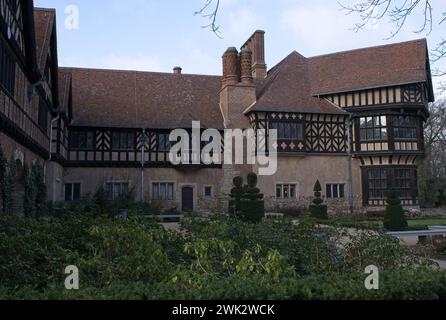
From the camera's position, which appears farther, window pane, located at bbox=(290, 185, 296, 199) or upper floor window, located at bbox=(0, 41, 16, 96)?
window pane, located at bbox=(290, 185, 296, 199)

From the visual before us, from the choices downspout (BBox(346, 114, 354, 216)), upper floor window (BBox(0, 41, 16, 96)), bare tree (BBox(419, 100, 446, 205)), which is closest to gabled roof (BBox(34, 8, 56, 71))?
upper floor window (BBox(0, 41, 16, 96))

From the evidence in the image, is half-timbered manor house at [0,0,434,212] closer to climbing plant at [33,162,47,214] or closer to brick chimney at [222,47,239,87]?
brick chimney at [222,47,239,87]

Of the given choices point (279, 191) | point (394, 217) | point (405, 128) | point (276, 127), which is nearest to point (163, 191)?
point (279, 191)

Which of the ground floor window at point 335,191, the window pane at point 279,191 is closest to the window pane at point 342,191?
the ground floor window at point 335,191

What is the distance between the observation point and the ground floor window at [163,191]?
26.1 meters

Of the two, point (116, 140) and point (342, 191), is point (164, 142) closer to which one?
point (116, 140)

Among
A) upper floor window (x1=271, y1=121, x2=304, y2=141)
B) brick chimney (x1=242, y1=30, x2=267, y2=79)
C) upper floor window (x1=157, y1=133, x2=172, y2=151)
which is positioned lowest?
upper floor window (x1=157, y1=133, x2=172, y2=151)

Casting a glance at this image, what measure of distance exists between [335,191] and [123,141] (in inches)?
521

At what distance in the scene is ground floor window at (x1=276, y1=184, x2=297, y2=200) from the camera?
26.6m

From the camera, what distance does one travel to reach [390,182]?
26.5m

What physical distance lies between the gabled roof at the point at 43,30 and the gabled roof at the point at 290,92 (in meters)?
11.9

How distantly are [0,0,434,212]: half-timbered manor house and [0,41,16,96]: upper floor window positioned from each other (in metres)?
10.9

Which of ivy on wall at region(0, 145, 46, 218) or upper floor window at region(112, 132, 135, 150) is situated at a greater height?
upper floor window at region(112, 132, 135, 150)
